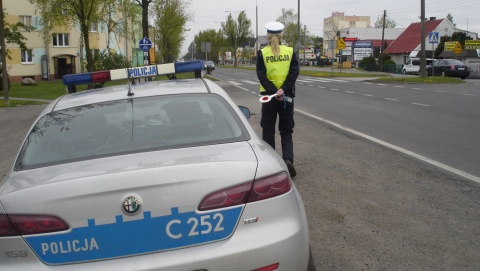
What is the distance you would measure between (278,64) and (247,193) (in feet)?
12.7

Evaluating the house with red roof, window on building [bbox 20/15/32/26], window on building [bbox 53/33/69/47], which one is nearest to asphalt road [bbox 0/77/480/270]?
window on building [bbox 20/15/32/26]

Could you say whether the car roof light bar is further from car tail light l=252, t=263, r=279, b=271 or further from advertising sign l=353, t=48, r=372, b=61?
advertising sign l=353, t=48, r=372, b=61

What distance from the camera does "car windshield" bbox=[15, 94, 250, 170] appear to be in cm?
313

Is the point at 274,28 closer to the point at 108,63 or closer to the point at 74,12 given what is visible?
the point at 74,12

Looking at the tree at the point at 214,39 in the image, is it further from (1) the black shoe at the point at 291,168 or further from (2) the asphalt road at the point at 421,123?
(1) the black shoe at the point at 291,168

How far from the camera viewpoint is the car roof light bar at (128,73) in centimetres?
473

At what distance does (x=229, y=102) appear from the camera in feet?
12.2

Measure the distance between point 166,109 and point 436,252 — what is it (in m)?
2.32

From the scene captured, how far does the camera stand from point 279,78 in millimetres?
6305

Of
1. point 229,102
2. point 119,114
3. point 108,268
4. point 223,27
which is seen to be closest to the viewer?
point 108,268

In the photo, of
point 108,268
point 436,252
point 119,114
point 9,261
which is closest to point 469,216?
point 436,252

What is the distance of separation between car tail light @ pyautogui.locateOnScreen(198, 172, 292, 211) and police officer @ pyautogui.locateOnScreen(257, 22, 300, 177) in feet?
11.6

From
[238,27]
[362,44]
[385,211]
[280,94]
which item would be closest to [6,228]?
[385,211]

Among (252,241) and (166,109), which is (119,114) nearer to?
(166,109)
